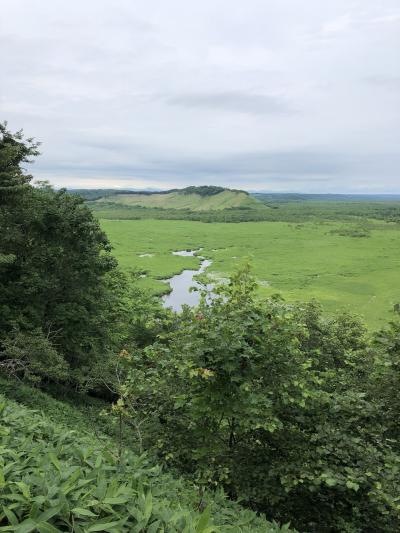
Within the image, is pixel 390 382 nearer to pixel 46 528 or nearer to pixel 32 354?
pixel 46 528

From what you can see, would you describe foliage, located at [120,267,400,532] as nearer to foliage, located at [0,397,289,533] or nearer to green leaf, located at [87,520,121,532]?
foliage, located at [0,397,289,533]

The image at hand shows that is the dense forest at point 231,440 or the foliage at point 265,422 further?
the foliage at point 265,422

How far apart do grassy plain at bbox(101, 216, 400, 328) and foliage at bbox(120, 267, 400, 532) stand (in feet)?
50.8

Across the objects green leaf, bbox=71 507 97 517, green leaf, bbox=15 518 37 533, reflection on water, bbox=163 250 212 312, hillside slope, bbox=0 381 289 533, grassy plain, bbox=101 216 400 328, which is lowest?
reflection on water, bbox=163 250 212 312

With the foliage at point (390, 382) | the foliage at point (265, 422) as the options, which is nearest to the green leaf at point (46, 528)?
the foliage at point (265, 422)

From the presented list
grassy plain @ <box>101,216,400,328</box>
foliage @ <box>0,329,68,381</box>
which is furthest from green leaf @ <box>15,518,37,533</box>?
grassy plain @ <box>101,216,400,328</box>

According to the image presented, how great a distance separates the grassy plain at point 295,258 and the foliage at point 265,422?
15.5 metres

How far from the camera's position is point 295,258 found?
65.6 metres

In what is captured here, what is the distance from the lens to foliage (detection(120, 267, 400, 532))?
6.15 m

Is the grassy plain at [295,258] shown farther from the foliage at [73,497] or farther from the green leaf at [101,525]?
the green leaf at [101,525]

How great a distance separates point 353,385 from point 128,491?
6715 mm

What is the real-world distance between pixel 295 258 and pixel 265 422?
201 feet

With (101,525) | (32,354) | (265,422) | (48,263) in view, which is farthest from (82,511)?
(48,263)

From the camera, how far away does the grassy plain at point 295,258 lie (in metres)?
43.8
